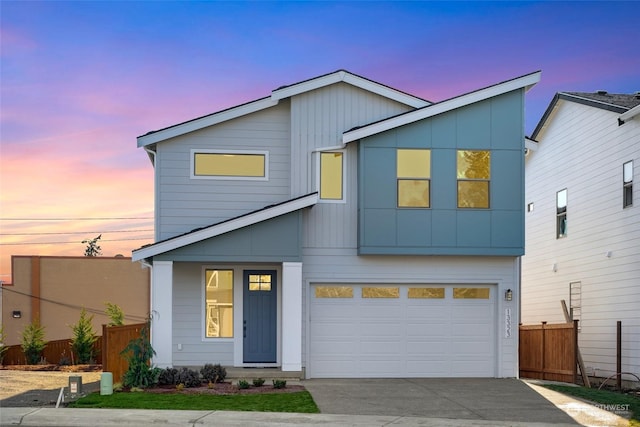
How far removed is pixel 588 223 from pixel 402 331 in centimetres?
719

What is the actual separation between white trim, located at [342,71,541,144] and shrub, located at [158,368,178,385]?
6880mm

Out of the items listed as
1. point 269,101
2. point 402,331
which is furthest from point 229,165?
point 402,331

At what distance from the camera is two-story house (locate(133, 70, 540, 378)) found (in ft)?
65.0

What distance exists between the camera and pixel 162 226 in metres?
20.1

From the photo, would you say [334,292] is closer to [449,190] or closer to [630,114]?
[449,190]

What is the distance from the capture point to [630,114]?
20.4 meters

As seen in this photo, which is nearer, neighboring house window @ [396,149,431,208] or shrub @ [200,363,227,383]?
shrub @ [200,363,227,383]

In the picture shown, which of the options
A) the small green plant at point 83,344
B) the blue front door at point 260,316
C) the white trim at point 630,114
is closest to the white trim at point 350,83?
the blue front door at point 260,316

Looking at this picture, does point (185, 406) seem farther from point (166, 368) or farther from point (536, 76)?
point (536, 76)

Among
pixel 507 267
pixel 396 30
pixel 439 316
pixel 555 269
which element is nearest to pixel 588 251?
pixel 555 269

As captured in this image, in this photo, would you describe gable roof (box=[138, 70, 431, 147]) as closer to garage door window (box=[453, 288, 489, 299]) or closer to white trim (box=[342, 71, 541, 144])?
white trim (box=[342, 71, 541, 144])

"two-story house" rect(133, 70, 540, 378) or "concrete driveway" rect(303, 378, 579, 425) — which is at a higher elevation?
"two-story house" rect(133, 70, 540, 378)

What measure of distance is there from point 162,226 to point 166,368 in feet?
12.0

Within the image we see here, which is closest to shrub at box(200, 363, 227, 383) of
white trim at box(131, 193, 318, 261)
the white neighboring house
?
white trim at box(131, 193, 318, 261)
